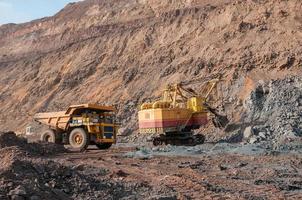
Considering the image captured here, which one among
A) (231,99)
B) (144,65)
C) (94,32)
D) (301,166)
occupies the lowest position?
(301,166)

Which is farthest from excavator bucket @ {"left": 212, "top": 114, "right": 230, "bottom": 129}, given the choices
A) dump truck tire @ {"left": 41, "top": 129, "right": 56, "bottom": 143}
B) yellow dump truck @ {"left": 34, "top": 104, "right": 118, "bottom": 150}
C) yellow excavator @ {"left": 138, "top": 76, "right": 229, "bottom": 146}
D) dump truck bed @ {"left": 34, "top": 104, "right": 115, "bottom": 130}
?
dump truck tire @ {"left": 41, "top": 129, "right": 56, "bottom": 143}

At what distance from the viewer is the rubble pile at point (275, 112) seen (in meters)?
21.4

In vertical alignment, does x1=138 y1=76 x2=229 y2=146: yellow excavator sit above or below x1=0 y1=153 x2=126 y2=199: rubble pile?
above

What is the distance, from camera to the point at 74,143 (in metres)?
20.6

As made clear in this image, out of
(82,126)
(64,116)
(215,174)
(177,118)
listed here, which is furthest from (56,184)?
(177,118)

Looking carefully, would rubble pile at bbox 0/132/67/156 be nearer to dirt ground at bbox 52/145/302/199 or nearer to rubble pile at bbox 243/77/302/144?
dirt ground at bbox 52/145/302/199

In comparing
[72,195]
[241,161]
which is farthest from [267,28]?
[72,195]

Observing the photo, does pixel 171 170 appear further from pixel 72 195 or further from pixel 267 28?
pixel 267 28

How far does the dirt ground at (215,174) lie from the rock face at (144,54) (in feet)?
34.4

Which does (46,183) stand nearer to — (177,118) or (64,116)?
(64,116)

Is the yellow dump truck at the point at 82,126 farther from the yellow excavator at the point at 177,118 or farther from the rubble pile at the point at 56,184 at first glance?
the rubble pile at the point at 56,184

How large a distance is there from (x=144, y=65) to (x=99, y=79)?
374cm

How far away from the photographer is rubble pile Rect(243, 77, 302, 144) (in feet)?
70.1

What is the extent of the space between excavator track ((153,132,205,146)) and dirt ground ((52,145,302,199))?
20.3ft
